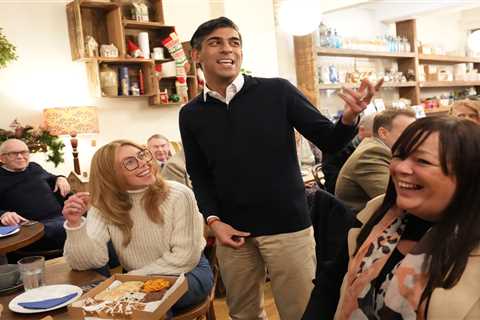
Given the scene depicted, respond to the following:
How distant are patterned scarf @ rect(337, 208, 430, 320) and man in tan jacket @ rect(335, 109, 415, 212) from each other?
953mm

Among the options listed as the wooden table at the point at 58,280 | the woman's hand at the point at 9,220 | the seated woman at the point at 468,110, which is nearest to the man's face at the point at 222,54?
the wooden table at the point at 58,280

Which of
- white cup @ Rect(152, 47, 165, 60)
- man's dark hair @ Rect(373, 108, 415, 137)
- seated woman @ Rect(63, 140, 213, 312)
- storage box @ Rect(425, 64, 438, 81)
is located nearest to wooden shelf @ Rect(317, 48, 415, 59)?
storage box @ Rect(425, 64, 438, 81)

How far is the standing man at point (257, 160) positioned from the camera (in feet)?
5.20

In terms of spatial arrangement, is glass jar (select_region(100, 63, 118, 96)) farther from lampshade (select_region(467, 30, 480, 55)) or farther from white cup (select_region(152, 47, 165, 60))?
lampshade (select_region(467, 30, 480, 55))

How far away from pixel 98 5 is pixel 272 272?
3290 millimetres

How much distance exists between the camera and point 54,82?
396cm

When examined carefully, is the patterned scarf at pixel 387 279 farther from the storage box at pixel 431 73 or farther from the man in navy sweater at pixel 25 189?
the storage box at pixel 431 73

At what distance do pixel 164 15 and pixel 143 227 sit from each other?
3.36m

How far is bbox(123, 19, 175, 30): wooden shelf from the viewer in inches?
162

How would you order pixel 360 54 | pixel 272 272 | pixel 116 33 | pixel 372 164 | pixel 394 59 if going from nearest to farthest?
pixel 272 272
pixel 372 164
pixel 116 33
pixel 360 54
pixel 394 59

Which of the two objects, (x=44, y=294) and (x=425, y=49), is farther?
(x=425, y=49)

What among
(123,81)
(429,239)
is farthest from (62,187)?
(429,239)

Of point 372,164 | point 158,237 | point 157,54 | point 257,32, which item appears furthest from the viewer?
point 257,32

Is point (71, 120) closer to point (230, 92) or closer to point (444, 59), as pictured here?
point (230, 92)
